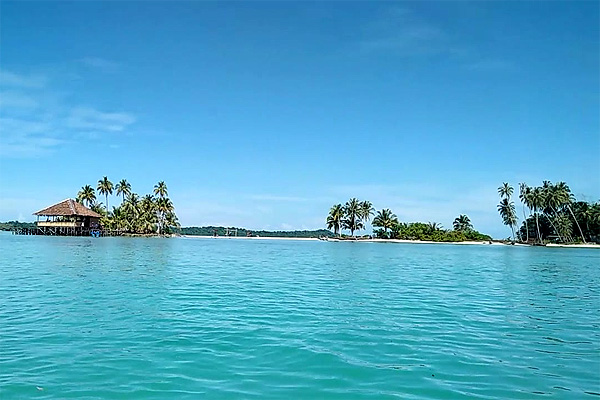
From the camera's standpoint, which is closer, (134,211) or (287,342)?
(287,342)

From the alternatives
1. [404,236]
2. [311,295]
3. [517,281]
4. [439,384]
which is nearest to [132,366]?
[439,384]

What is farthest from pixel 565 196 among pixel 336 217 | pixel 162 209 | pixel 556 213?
pixel 162 209

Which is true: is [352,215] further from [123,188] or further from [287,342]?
[287,342]

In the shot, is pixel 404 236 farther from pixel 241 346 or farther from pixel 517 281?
pixel 241 346

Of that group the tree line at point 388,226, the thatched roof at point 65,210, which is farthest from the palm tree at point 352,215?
the thatched roof at point 65,210

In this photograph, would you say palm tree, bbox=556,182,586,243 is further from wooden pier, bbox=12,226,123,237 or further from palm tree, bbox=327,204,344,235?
wooden pier, bbox=12,226,123,237

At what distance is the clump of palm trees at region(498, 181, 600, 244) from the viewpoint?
107 metres

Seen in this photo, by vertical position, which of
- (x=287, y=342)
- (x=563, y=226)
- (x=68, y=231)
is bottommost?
(x=287, y=342)

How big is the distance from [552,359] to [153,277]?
1904cm

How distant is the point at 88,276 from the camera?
24062 mm

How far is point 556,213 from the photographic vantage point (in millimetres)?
110438

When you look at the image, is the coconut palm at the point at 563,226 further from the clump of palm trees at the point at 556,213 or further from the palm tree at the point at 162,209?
the palm tree at the point at 162,209

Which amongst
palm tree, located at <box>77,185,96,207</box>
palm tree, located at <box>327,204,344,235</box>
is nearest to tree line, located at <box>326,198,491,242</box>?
palm tree, located at <box>327,204,344,235</box>

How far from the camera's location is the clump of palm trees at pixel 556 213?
352ft
